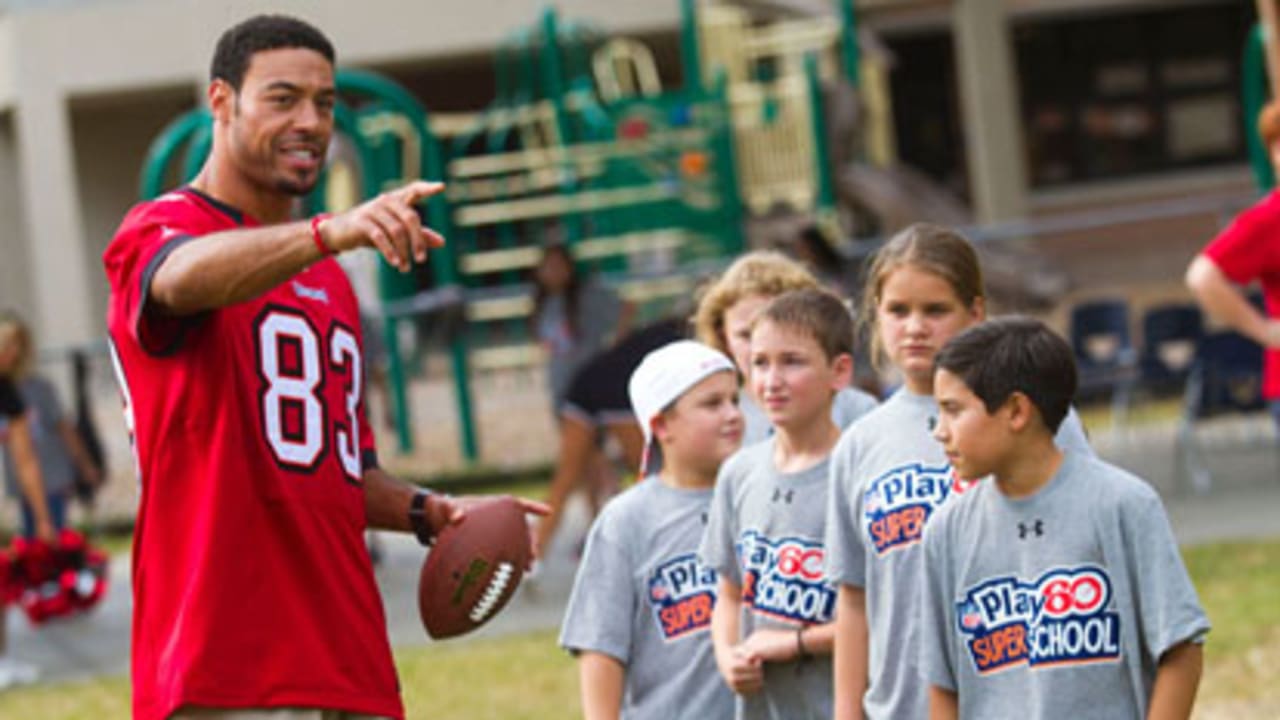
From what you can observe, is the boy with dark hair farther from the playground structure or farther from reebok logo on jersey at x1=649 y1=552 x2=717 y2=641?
the playground structure

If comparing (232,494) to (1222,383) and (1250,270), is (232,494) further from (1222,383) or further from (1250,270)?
(1222,383)

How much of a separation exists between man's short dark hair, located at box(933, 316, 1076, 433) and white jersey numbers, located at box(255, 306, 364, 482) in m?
1.08

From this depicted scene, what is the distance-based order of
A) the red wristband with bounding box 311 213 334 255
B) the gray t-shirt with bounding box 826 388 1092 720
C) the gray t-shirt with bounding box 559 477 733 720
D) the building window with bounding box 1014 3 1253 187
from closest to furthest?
the red wristband with bounding box 311 213 334 255 < the gray t-shirt with bounding box 826 388 1092 720 < the gray t-shirt with bounding box 559 477 733 720 < the building window with bounding box 1014 3 1253 187

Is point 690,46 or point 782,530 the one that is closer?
point 782,530

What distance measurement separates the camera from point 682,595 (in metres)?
5.36

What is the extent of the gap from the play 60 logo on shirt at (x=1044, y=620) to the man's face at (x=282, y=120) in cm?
139

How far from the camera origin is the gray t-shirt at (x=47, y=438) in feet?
41.9

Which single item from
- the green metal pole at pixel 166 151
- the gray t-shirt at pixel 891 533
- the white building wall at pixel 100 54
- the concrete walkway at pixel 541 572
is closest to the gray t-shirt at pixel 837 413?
the gray t-shirt at pixel 891 533

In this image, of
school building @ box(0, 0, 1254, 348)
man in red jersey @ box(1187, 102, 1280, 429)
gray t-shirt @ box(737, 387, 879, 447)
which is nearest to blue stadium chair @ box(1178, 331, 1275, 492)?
man in red jersey @ box(1187, 102, 1280, 429)

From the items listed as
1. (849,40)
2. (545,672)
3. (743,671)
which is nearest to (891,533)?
(743,671)

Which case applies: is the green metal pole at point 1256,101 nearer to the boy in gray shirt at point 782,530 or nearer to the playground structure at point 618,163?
the playground structure at point 618,163

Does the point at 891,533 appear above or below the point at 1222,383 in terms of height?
above

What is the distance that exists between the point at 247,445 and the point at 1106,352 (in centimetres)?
1273

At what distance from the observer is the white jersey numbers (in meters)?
3.88
